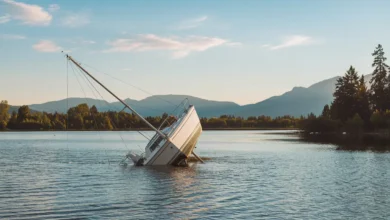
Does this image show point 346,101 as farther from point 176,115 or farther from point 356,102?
point 176,115

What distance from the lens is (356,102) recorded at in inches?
6462

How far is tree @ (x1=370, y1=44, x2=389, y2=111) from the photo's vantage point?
521ft

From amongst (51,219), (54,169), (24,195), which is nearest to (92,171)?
(54,169)

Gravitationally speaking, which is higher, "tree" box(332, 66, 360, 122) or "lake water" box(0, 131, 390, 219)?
"tree" box(332, 66, 360, 122)

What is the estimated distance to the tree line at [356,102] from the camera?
519 feet

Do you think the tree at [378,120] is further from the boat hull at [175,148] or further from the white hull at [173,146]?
the boat hull at [175,148]

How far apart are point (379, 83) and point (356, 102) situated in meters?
9.66

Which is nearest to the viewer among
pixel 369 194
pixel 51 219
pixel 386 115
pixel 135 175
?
pixel 51 219

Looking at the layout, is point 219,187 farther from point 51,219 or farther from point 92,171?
point 92,171

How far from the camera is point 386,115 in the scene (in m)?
146

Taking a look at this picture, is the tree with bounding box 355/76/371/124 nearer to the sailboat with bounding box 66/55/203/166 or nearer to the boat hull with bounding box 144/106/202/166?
the sailboat with bounding box 66/55/203/166

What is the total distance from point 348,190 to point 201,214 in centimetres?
1417

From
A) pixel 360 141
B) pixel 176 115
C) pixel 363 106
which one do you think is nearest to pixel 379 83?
pixel 363 106

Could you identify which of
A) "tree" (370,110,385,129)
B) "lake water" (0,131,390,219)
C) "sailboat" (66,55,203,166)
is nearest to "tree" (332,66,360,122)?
"tree" (370,110,385,129)
